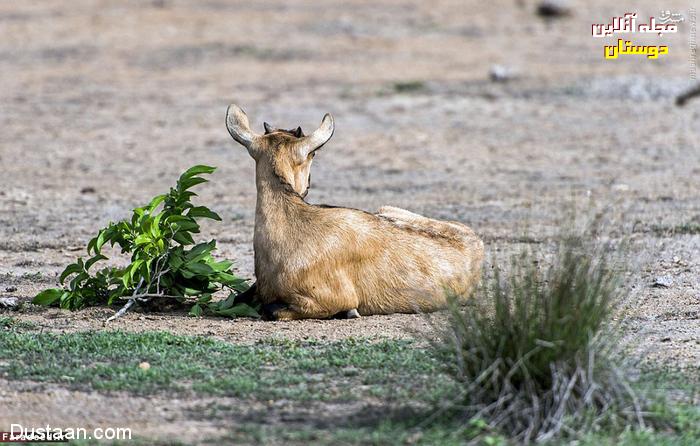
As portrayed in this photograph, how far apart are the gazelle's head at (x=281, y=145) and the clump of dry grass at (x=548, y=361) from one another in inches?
88.6

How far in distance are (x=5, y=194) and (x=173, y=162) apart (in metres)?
2.28

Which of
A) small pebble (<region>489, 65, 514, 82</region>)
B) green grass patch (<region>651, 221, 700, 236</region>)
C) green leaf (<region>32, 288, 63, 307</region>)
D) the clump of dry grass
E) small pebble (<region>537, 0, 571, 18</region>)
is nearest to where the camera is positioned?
the clump of dry grass

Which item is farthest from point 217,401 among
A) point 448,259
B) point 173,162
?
point 173,162

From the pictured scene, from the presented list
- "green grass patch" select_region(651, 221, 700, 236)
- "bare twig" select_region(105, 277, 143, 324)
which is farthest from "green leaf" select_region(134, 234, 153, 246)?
"green grass patch" select_region(651, 221, 700, 236)

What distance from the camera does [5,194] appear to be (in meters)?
12.3

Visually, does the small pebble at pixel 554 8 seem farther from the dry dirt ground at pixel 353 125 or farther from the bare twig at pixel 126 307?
the bare twig at pixel 126 307

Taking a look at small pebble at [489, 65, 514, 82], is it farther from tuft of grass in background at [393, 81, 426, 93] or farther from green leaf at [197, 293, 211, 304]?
green leaf at [197, 293, 211, 304]

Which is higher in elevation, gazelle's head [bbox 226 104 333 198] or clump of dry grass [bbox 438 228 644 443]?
gazelle's head [bbox 226 104 333 198]

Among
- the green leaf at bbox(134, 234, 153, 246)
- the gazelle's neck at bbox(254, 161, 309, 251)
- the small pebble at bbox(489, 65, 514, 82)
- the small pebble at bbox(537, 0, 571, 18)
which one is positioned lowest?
the green leaf at bbox(134, 234, 153, 246)

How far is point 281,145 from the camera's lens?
7.58 metres

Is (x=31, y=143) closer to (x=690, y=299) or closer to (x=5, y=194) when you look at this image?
(x=5, y=194)

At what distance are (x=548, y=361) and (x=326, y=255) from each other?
232 cm

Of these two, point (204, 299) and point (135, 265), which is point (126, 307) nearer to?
point (135, 265)

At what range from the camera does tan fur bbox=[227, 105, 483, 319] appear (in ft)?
24.4
